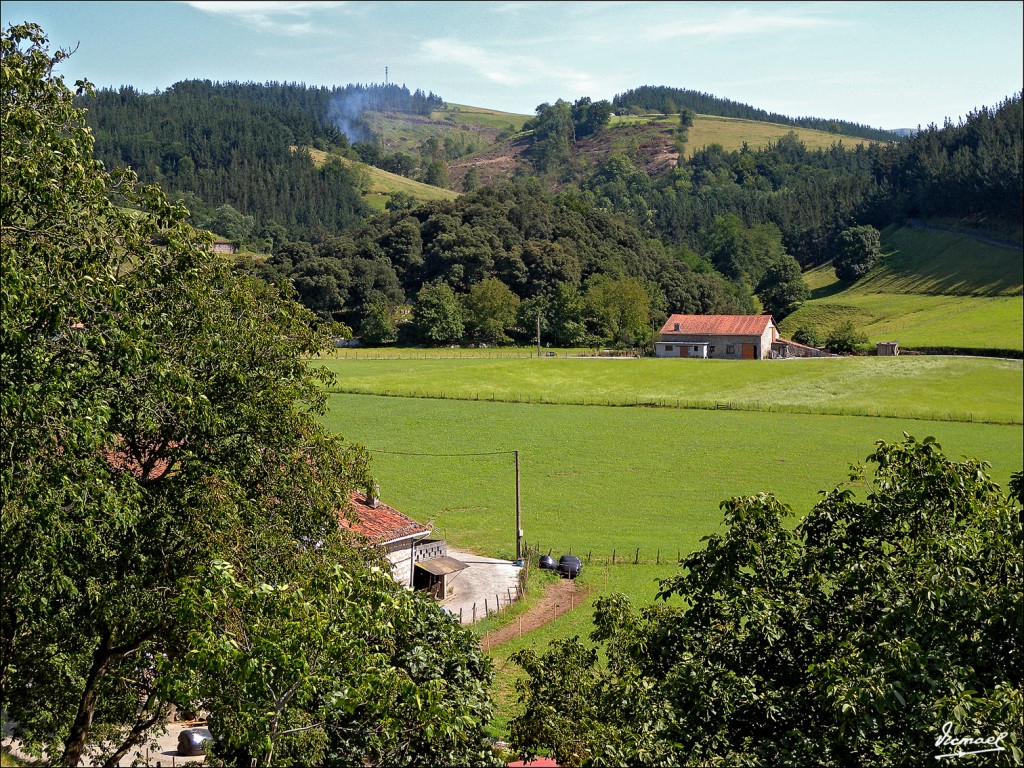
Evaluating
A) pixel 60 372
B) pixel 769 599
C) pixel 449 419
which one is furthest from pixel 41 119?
pixel 449 419

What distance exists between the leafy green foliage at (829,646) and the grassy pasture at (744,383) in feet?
197

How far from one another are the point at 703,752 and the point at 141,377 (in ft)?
29.9

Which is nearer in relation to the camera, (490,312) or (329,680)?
(329,680)

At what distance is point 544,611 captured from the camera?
34.2m

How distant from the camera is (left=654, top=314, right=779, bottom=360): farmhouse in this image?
366 ft

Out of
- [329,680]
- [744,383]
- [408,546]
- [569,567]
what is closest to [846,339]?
[744,383]

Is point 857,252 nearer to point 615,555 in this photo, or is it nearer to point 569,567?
point 615,555

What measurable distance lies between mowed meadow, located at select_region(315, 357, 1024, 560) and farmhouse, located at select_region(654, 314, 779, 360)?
16.6 metres

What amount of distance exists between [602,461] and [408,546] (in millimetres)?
25729

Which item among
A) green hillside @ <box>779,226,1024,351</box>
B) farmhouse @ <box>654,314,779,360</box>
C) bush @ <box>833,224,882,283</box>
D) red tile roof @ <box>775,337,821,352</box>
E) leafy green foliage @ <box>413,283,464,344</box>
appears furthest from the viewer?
bush @ <box>833,224,882,283</box>

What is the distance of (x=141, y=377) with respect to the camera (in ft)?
42.7

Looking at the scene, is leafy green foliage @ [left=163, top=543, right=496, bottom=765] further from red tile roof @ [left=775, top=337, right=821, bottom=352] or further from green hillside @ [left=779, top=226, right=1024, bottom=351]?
red tile roof @ [left=775, top=337, right=821, bottom=352]

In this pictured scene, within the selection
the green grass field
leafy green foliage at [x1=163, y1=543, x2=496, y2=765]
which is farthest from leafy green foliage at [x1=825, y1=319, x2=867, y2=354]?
leafy green foliage at [x1=163, y1=543, x2=496, y2=765]

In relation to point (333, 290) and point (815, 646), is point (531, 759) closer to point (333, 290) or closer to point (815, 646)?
point (815, 646)
